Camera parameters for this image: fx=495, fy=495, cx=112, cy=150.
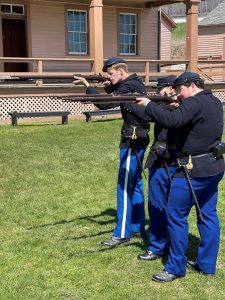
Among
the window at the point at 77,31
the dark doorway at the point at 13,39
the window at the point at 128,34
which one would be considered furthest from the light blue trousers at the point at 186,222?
the window at the point at 128,34

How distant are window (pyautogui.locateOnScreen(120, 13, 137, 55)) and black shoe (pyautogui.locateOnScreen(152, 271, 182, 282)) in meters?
17.5

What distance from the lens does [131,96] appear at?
452 centimetres

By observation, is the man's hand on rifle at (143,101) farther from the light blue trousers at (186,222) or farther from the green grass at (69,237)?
the green grass at (69,237)

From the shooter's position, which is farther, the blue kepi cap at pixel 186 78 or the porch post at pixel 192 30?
the porch post at pixel 192 30

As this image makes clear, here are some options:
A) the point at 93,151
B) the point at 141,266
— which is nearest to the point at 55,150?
the point at 93,151

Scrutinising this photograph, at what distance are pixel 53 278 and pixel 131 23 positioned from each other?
59.3ft

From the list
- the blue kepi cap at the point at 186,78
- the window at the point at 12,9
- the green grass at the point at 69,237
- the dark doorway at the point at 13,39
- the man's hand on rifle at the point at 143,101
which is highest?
the window at the point at 12,9

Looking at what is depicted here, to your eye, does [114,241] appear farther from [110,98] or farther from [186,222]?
[110,98]

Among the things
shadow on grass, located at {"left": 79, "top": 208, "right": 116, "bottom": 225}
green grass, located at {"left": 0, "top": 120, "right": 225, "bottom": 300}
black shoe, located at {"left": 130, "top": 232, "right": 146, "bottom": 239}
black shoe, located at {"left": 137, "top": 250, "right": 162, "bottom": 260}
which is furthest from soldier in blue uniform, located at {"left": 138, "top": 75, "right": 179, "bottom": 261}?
shadow on grass, located at {"left": 79, "top": 208, "right": 116, "bottom": 225}

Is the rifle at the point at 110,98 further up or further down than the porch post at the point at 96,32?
further down

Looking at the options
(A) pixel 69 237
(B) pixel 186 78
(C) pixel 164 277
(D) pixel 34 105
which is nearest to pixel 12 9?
(D) pixel 34 105

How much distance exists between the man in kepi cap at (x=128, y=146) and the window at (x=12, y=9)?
1427 centimetres

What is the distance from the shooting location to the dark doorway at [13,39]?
19141mm

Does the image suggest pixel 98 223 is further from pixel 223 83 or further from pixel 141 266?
pixel 223 83
